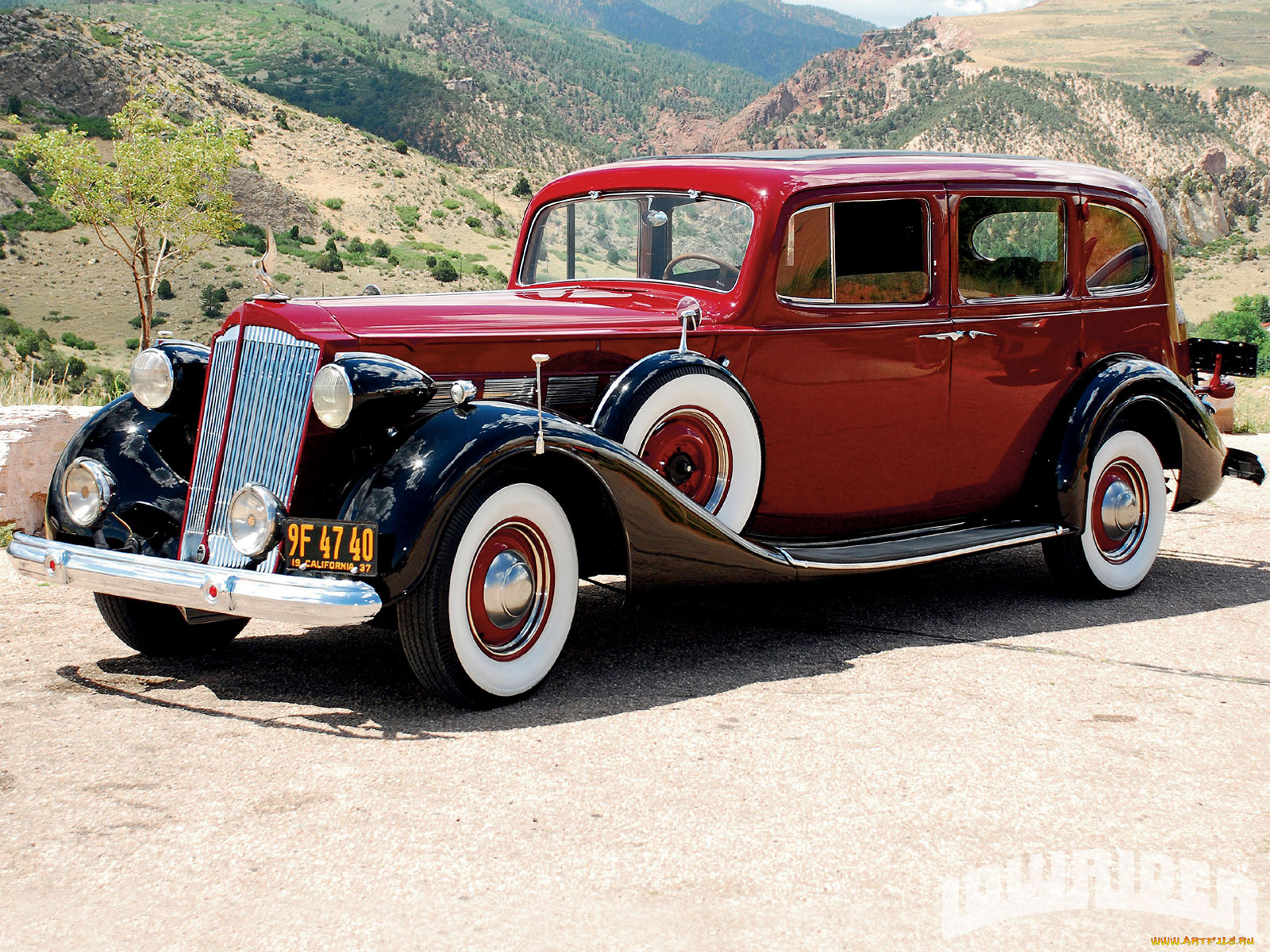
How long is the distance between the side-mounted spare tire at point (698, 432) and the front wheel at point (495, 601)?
1.57ft

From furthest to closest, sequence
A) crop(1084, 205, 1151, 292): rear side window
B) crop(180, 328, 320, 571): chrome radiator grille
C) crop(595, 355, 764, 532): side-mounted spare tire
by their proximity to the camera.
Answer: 1. crop(1084, 205, 1151, 292): rear side window
2. crop(595, 355, 764, 532): side-mounted spare tire
3. crop(180, 328, 320, 571): chrome radiator grille

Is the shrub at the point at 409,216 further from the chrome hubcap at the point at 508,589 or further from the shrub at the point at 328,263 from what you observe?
the chrome hubcap at the point at 508,589

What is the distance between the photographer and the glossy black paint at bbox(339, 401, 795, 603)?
3.66 meters

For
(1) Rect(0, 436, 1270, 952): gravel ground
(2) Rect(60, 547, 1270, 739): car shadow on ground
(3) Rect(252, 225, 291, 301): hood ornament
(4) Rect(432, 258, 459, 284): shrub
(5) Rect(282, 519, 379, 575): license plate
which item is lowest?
(2) Rect(60, 547, 1270, 739): car shadow on ground

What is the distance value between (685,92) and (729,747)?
164621mm

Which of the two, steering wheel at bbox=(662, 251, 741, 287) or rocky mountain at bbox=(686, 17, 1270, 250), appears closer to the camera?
steering wheel at bbox=(662, 251, 741, 287)

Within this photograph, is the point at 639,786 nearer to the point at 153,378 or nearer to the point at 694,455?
the point at 694,455

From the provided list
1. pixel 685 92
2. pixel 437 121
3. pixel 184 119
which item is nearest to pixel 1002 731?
pixel 184 119

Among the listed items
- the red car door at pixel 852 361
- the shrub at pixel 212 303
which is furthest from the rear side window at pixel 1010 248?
the shrub at pixel 212 303

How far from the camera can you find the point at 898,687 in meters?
4.32

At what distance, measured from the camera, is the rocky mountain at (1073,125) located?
284ft

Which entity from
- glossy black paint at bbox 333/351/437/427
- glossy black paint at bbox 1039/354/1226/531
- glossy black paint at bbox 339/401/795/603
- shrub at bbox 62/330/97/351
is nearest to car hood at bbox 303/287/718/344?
glossy black paint at bbox 333/351/437/427

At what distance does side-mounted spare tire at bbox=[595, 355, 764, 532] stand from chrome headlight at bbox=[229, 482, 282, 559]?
1202 mm

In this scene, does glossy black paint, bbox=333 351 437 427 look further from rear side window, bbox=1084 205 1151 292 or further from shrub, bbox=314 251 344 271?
shrub, bbox=314 251 344 271
